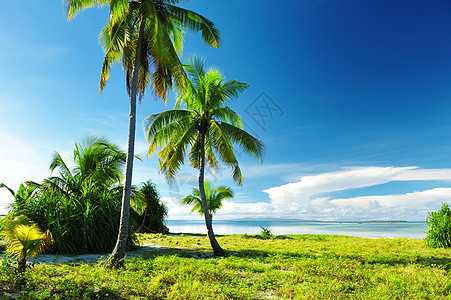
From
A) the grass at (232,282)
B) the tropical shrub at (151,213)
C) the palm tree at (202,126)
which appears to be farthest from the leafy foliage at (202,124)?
the tropical shrub at (151,213)

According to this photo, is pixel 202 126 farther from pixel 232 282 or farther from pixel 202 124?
pixel 232 282

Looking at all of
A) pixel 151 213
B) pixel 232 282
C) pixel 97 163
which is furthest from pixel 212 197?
pixel 232 282

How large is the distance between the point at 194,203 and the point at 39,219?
44.3 ft

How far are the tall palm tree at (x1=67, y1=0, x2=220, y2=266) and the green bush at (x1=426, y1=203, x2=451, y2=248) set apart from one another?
11914 mm

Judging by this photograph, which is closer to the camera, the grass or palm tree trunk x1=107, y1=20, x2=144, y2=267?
the grass

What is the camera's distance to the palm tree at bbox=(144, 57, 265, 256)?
10703 millimetres

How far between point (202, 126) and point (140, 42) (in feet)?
12.6

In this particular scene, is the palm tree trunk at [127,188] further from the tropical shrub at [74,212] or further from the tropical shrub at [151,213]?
the tropical shrub at [151,213]

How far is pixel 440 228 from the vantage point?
11711 mm

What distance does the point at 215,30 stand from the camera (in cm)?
1053

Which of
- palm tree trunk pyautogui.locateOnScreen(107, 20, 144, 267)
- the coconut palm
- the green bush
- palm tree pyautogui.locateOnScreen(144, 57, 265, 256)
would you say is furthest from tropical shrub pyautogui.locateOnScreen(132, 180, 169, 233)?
the green bush

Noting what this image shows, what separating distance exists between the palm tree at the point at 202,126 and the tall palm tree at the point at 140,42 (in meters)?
1.07

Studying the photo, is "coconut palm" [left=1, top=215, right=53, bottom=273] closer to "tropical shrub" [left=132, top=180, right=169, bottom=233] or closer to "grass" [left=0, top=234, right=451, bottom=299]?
"grass" [left=0, top=234, right=451, bottom=299]

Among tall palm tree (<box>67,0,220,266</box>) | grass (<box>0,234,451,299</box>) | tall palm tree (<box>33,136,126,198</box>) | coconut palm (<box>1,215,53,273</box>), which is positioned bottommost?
grass (<box>0,234,451,299</box>)
